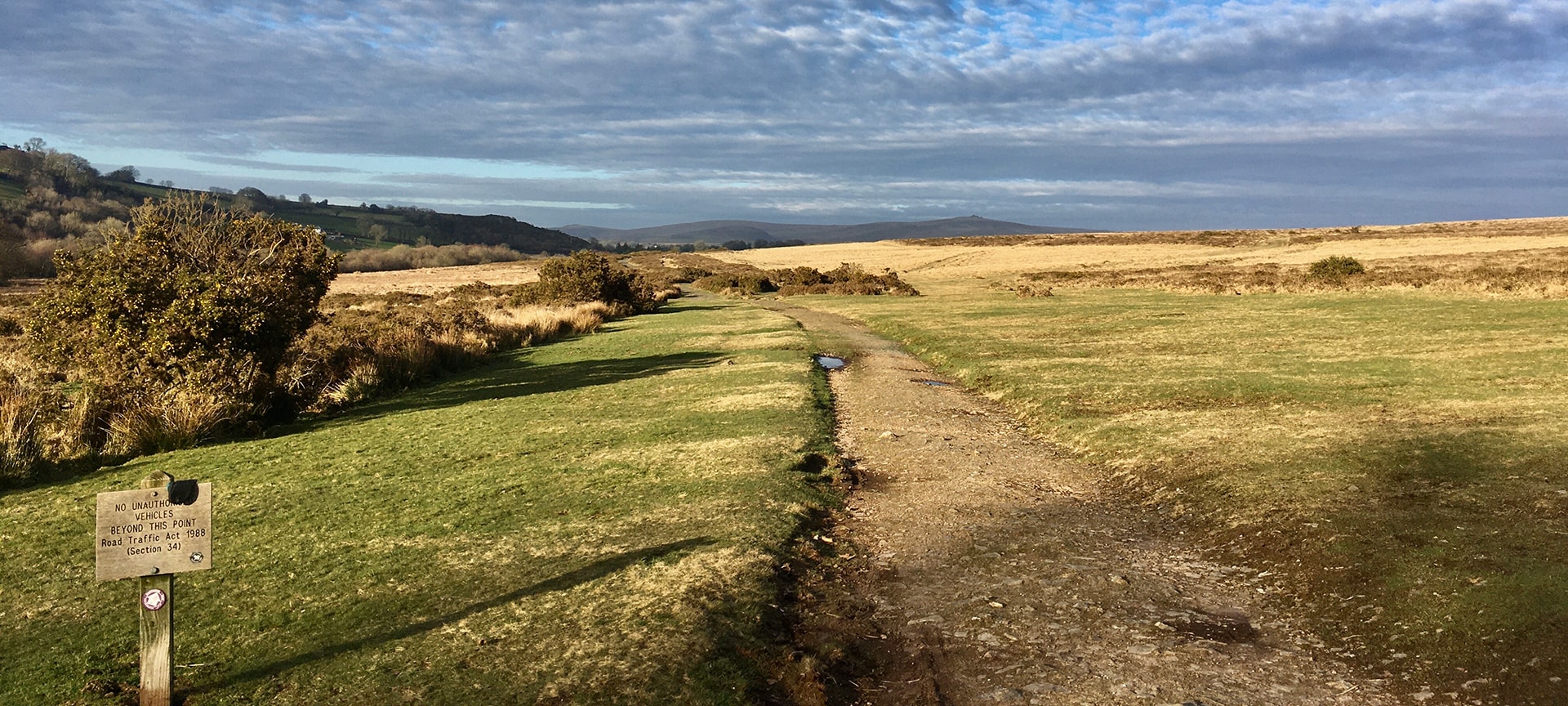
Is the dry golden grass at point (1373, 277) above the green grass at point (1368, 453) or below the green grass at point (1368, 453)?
above

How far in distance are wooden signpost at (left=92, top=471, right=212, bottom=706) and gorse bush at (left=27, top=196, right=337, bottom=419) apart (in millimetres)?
9449

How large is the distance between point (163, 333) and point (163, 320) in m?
0.21

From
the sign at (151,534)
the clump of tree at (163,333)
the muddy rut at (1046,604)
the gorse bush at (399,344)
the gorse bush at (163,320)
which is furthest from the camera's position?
the gorse bush at (399,344)

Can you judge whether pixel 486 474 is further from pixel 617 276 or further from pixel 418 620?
pixel 617 276

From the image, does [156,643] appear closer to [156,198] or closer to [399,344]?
[399,344]

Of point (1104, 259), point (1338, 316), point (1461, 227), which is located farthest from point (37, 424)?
point (1461, 227)

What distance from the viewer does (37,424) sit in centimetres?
1173

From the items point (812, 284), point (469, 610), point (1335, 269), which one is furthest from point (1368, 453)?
point (812, 284)

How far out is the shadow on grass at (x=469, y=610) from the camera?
16.0 ft

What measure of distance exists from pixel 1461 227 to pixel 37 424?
104838 millimetres

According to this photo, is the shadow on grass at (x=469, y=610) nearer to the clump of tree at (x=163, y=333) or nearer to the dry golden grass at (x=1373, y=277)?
the clump of tree at (x=163, y=333)

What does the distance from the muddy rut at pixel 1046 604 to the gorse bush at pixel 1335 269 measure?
3559 cm

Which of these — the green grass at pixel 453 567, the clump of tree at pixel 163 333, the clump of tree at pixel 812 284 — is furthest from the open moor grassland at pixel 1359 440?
the clump of tree at pixel 812 284

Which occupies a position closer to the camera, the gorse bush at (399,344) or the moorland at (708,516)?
the moorland at (708,516)
